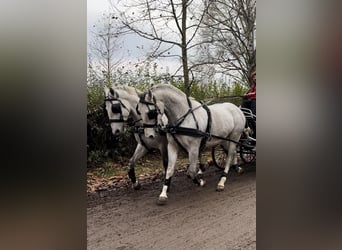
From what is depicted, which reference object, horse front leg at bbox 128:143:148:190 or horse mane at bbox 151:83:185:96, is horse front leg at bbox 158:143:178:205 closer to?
horse front leg at bbox 128:143:148:190

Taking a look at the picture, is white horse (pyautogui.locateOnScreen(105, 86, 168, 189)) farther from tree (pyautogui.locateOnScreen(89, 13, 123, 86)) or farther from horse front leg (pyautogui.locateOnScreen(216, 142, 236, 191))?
horse front leg (pyautogui.locateOnScreen(216, 142, 236, 191))

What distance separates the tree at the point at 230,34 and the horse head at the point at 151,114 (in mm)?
292

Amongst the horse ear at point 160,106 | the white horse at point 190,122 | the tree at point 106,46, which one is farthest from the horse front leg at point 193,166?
the tree at point 106,46

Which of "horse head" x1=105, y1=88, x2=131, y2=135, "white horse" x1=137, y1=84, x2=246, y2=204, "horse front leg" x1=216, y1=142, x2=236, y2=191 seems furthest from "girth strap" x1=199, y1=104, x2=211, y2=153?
"horse head" x1=105, y1=88, x2=131, y2=135

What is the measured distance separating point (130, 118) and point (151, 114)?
10cm

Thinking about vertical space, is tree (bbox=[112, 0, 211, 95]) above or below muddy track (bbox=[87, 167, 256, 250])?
above

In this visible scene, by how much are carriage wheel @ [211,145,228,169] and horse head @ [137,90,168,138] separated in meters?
0.26

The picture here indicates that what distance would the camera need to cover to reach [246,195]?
185 centimetres

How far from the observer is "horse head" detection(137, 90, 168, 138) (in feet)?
6.12

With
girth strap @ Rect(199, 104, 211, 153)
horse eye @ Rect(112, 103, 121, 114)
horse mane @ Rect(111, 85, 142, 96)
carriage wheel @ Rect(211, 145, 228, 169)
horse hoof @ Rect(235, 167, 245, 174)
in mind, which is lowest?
horse hoof @ Rect(235, 167, 245, 174)

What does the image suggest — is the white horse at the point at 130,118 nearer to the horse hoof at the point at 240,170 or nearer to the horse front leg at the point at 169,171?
the horse front leg at the point at 169,171
